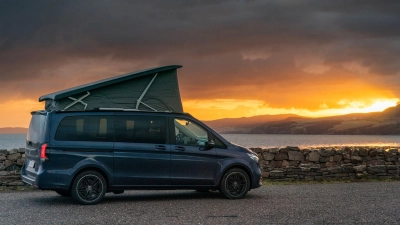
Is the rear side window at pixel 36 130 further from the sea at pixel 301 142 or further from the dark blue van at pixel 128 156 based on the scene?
the sea at pixel 301 142

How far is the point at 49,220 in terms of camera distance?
9.54 metres

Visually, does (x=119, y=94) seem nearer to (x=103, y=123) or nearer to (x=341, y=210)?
(x=103, y=123)

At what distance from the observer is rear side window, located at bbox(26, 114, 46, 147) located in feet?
38.3

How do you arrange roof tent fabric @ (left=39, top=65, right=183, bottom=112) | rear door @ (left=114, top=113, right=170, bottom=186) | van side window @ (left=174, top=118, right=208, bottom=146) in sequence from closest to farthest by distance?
rear door @ (left=114, top=113, right=170, bottom=186)
van side window @ (left=174, top=118, right=208, bottom=146)
roof tent fabric @ (left=39, top=65, right=183, bottom=112)

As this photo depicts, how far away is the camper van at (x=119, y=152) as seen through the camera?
11.6 metres

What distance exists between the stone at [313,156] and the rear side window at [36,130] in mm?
8754

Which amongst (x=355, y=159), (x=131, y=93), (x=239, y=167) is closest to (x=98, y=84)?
(x=131, y=93)

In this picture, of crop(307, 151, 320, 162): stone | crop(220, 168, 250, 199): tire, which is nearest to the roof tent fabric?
crop(220, 168, 250, 199): tire

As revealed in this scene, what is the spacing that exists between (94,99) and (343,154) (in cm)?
856

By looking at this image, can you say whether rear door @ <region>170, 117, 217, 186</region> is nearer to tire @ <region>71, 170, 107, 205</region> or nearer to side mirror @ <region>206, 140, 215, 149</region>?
side mirror @ <region>206, 140, 215, 149</region>

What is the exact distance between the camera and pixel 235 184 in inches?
505

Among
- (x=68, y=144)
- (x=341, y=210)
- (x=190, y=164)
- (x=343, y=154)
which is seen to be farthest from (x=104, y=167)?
(x=343, y=154)

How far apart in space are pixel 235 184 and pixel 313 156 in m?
5.60

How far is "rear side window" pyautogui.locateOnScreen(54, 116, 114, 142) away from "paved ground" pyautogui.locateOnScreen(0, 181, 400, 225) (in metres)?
1.35
